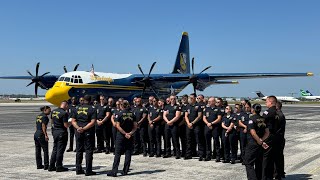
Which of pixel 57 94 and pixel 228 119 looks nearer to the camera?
pixel 228 119

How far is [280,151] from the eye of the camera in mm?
8352

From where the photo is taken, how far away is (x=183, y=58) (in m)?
45.2

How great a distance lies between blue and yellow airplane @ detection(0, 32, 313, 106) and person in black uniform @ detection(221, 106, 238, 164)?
17831 millimetres

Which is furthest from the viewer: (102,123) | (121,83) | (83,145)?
(121,83)

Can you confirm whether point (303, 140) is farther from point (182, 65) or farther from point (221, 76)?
point (182, 65)

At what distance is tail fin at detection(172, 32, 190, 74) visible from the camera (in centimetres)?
4397

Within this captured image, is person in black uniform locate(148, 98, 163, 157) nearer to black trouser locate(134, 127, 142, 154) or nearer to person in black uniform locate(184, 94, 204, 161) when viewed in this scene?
black trouser locate(134, 127, 142, 154)

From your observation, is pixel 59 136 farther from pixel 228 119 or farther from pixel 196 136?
pixel 228 119

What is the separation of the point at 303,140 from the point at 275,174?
7886mm

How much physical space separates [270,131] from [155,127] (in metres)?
5.16

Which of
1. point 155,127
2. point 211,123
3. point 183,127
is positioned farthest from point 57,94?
point 211,123

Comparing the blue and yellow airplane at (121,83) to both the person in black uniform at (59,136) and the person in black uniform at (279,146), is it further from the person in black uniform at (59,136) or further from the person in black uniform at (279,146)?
the person in black uniform at (279,146)

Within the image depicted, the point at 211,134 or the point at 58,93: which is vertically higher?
the point at 58,93

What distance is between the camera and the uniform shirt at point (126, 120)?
9047mm
